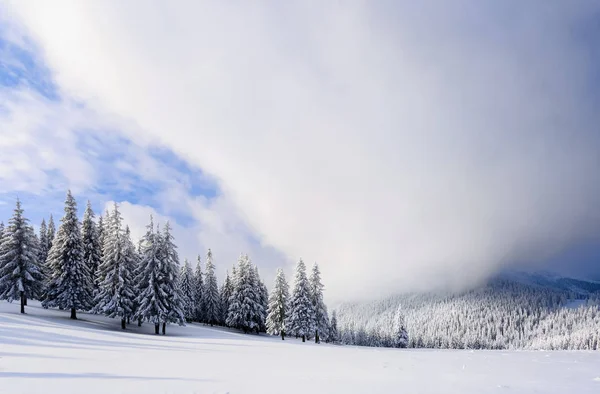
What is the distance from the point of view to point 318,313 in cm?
5847

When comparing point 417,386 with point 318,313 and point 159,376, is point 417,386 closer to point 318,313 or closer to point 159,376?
point 159,376

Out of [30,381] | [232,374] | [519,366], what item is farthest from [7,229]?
[519,366]

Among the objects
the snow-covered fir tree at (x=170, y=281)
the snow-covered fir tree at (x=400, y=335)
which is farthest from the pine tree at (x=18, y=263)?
the snow-covered fir tree at (x=400, y=335)

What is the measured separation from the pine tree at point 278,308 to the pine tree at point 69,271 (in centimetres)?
2801

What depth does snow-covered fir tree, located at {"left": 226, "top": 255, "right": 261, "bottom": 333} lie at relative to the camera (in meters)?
59.2

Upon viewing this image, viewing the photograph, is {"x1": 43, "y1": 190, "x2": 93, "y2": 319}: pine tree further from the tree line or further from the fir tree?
the fir tree

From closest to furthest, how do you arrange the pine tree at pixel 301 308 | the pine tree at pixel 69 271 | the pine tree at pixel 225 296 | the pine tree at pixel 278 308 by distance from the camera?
the pine tree at pixel 69 271 → the pine tree at pixel 301 308 → the pine tree at pixel 278 308 → the pine tree at pixel 225 296

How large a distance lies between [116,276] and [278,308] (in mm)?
27145

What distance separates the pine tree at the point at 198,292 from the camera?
2707 inches

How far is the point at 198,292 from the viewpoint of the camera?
70438 millimetres

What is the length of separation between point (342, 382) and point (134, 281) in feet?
131

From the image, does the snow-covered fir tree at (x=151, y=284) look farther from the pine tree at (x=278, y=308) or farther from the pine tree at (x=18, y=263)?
the pine tree at (x=278, y=308)

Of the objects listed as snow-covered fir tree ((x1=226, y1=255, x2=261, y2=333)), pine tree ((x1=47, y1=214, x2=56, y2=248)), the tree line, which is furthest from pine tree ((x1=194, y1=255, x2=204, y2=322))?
pine tree ((x1=47, y1=214, x2=56, y2=248))

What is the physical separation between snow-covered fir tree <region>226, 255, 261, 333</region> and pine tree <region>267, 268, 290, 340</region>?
4119 mm
